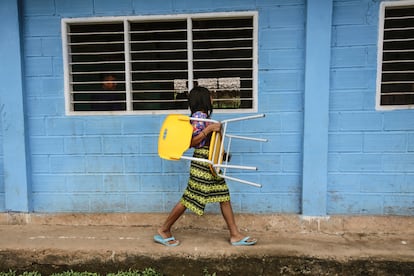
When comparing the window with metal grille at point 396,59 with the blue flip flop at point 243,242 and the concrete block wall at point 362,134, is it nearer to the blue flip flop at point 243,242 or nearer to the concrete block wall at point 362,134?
the concrete block wall at point 362,134

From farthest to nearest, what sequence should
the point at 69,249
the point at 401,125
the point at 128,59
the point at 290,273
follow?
the point at 128,59 < the point at 401,125 < the point at 69,249 < the point at 290,273

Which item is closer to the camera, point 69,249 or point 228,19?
point 69,249

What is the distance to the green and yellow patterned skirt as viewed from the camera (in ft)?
10.4

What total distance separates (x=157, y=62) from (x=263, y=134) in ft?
4.53

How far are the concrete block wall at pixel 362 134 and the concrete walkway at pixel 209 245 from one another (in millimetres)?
240

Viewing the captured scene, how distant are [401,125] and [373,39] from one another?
905mm

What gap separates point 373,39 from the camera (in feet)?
11.6

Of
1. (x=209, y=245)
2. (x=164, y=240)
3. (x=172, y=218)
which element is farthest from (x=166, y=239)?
(x=209, y=245)

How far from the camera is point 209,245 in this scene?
11.0ft

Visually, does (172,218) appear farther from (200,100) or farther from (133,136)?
(200,100)

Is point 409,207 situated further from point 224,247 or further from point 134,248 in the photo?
point 134,248

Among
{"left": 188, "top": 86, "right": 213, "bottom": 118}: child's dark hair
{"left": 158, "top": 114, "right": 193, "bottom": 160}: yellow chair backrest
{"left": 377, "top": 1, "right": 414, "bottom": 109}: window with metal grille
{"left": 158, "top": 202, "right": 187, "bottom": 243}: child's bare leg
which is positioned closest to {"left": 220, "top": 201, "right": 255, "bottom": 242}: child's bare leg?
{"left": 158, "top": 202, "right": 187, "bottom": 243}: child's bare leg

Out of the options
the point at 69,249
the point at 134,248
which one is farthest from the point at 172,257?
the point at 69,249

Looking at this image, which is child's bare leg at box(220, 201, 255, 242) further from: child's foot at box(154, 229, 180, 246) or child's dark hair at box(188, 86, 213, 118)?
child's dark hair at box(188, 86, 213, 118)
